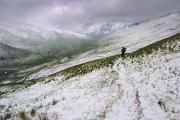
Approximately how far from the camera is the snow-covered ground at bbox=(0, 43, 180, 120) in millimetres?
22406

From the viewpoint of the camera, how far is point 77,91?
31297 millimetres

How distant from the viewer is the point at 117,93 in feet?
91.1

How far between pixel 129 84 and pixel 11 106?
16.3 m

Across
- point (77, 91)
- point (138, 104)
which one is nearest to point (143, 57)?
point (77, 91)

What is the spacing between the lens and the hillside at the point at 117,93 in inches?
894

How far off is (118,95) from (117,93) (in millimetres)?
716

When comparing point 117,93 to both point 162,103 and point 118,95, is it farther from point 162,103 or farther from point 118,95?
point 162,103

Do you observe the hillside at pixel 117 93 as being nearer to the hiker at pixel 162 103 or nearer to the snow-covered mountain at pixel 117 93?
the snow-covered mountain at pixel 117 93

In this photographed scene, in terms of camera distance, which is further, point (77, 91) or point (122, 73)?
point (122, 73)

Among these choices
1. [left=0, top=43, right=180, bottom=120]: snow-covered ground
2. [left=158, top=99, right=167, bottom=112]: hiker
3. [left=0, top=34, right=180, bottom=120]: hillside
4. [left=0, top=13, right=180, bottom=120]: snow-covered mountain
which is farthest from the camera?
[left=0, top=34, right=180, bottom=120]: hillside

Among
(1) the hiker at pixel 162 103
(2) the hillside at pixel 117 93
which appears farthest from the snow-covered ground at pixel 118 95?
(1) the hiker at pixel 162 103

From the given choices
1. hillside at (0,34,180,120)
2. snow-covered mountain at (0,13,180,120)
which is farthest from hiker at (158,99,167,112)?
hillside at (0,34,180,120)

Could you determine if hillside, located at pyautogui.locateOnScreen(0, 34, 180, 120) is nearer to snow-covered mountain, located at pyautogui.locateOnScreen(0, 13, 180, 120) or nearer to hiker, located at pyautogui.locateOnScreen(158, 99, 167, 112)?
snow-covered mountain, located at pyautogui.locateOnScreen(0, 13, 180, 120)

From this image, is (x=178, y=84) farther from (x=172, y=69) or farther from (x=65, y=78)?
(x=65, y=78)
